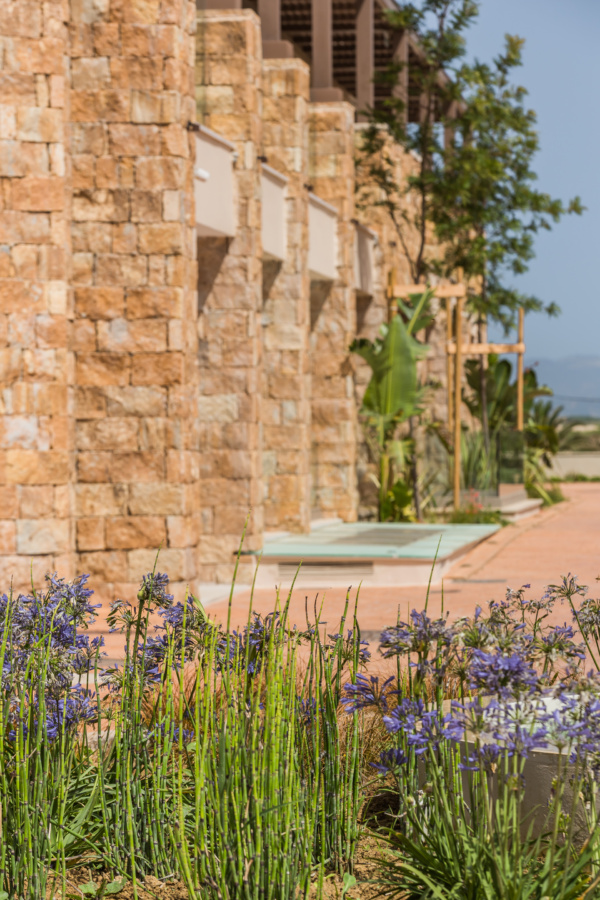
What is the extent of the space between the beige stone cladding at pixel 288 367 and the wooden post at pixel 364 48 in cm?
508

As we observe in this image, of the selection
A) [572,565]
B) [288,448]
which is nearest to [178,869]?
[572,565]

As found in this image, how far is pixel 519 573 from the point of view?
11703 mm

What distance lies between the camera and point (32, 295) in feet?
28.8

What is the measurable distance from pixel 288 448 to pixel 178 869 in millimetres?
11295

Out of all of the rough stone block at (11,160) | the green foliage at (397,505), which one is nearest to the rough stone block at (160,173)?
the rough stone block at (11,160)

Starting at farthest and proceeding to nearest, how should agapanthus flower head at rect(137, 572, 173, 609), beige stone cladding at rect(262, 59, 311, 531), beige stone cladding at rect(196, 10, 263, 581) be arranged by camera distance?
beige stone cladding at rect(262, 59, 311, 531) → beige stone cladding at rect(196, 10, 263, 581) → agapanthus flower head at rect(137, 572, 173, 609)

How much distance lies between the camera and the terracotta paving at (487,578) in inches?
362

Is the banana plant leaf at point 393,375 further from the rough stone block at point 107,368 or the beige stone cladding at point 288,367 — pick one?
the rough stone block at point 107,368

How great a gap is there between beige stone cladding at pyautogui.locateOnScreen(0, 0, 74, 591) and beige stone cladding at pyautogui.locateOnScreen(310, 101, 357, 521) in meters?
8.46

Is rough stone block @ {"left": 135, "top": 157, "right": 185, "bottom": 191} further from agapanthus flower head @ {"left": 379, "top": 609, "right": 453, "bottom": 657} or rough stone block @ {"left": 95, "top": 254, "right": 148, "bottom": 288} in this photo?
agapanthus flower head @ {"left": 379, "top": 609, "right": 453, "bottom": 657}

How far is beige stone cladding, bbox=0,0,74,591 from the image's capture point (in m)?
8.71

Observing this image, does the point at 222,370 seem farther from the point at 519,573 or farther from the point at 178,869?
the point at 178,869

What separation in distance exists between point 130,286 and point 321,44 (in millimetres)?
9663

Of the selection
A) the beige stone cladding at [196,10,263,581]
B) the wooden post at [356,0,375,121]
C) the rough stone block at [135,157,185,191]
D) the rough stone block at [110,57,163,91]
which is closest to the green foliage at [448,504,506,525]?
the beige stone cladding at [196,10,263,581]
